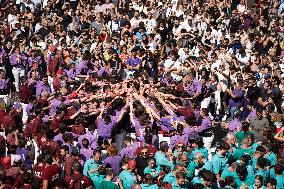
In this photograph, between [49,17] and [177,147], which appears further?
[49,17]

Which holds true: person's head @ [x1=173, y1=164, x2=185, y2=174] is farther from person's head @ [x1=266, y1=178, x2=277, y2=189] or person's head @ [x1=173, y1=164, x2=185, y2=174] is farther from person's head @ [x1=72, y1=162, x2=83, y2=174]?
person's head @ [x1=72, y1=162, x2=83, y2=174]

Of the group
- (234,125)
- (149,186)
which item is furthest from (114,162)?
(234,125)

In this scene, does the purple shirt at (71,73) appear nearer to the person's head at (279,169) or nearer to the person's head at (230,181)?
the person's head at (230,181)

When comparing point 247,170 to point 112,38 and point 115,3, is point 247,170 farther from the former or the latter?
point 115,3

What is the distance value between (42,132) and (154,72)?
17.8ft

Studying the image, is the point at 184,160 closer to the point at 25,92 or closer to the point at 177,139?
the point at 177,139

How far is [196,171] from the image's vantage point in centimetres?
1373

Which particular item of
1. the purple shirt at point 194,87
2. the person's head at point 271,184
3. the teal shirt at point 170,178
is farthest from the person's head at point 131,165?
the purple shirt at point 194,87

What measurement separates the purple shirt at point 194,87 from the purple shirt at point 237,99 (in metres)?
0.85

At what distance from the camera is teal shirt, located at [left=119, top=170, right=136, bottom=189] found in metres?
12.7

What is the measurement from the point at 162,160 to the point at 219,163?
1112 millimetres

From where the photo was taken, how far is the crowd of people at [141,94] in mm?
13000

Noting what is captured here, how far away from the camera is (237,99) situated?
17.2 m

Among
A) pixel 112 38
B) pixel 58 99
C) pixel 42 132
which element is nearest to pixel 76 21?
pixel 112 38
